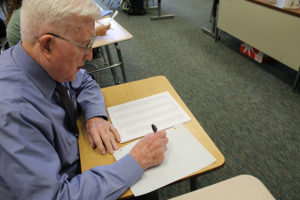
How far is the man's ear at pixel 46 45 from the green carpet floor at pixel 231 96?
121 cm

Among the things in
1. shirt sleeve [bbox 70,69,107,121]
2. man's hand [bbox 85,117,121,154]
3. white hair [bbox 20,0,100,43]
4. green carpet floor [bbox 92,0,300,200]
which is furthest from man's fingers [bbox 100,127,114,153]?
green carpet floor [bbox 92,0,300,200]

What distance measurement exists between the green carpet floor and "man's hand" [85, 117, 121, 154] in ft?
2.70

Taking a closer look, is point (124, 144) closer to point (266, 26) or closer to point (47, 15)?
point (47, 15)

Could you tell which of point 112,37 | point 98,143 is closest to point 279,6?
point 112,37

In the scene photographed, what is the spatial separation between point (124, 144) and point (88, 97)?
33 cm

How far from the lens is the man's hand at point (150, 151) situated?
0.73 meters

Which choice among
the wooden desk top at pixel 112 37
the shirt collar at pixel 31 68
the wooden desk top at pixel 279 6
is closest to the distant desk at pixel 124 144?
the shirt collar at pixel 31 68

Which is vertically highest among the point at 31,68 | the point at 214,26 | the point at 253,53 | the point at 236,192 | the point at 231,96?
the point at 31,68

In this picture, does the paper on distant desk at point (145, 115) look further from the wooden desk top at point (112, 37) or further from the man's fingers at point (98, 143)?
the wooden desk top at point (112, 37)

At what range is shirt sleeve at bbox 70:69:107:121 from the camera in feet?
3.18

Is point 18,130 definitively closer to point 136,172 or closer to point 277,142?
point 136,172

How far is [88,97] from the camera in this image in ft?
3.42

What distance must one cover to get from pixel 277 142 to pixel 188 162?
53.8 inches

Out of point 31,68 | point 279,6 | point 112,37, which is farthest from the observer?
point 279,6
